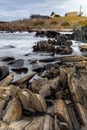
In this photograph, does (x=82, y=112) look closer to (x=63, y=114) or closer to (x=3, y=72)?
(x=63, y=114)

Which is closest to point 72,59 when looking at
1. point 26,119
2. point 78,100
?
point 78,100

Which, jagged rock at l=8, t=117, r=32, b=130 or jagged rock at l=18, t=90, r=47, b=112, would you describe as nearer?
jagged rock at l=8, t=117, r=32, b=130

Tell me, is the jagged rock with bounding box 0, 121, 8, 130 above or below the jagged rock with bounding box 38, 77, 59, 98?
above

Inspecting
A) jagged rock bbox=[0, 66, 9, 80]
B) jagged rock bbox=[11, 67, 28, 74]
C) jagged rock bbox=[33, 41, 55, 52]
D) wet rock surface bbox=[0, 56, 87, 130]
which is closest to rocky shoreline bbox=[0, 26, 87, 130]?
wet rock surface bbox=[0, 56, 87, 130]

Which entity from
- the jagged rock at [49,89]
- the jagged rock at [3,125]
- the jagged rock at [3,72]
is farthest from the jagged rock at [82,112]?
the jagged rock at [3,72]

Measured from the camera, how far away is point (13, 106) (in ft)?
43.0

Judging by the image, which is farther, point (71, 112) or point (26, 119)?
point (71, 112)

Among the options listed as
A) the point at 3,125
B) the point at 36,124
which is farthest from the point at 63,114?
the point at 3,125

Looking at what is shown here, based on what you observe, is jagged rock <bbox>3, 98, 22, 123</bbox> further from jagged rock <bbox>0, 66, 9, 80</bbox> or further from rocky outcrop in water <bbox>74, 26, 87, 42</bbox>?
rocky outcrop in water <bbox>74, 26, 87, 42</bbox>

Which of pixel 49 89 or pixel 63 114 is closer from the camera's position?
pixel 63 114

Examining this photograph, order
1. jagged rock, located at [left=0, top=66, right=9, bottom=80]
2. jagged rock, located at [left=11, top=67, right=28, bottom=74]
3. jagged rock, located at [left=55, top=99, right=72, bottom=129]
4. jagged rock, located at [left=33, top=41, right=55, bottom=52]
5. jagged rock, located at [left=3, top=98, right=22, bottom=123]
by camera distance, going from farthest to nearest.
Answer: jagged rock, located at [left=33, top=41, right=55, bottom=52], jagged rock, located at [left=11, top=67, right=28, bottom=74], jagged rock, located at [left=0, top=66, right=9, bottom=80], jagged rock, located at [left=3, top=98, right=22, bottom=123], jagged rock, located at [left=55, top=99, right=72, bottom=129]

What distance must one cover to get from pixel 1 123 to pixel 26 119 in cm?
131

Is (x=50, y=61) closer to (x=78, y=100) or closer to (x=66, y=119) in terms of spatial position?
(x=78, y=100)

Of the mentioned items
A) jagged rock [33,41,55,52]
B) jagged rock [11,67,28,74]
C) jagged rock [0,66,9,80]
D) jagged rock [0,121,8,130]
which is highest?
jagged rock [0,121,8,130]
